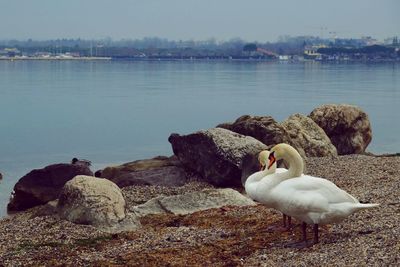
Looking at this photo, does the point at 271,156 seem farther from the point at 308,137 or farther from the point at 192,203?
the point at 308,137

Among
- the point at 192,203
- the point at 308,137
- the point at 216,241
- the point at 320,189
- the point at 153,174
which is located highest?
the point at 320,189

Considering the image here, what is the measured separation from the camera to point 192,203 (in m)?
14.0

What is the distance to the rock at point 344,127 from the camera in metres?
24.5

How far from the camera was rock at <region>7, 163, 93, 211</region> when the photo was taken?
18.2 meters

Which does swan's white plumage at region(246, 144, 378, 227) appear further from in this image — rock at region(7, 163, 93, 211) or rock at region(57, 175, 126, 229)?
rock at region(7, 163, 93, 211)

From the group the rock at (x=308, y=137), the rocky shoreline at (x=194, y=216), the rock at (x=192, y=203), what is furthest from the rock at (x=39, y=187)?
the rock at (x=308, y=137)

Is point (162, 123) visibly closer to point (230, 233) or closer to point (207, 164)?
point (207, 164)

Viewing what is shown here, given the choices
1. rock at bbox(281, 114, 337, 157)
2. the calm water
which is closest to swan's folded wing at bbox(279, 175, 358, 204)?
rock at bbox(281, 114, 337, 157)

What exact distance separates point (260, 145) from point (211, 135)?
1226mm

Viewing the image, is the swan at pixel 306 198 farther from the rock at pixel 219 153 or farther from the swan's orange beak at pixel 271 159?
the rock at pixel 219 153

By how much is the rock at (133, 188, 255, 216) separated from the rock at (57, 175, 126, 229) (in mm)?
1033

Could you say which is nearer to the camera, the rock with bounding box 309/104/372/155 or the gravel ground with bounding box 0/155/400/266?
the gravel ground with bounding box 0/155/400/266

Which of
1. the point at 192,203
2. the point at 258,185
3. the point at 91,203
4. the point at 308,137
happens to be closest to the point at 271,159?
the point at 258,185

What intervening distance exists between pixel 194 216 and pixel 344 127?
41.3 feet
